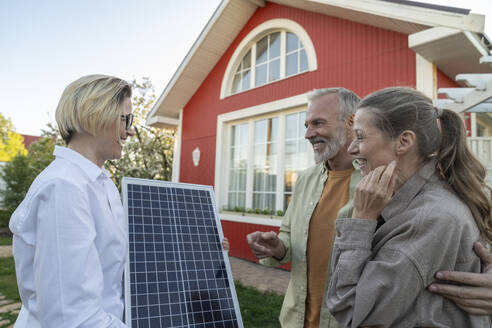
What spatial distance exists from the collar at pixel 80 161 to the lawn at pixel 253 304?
12.1 feet

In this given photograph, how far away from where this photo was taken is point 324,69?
23.8 ft

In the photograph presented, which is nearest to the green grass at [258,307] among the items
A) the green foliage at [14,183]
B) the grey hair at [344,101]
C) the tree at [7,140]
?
the grey hair at [344,101]

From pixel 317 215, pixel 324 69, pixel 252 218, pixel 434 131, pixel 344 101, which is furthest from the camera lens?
pixel 252 218

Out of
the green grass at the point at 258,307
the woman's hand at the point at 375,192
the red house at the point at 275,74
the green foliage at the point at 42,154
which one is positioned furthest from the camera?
the green foliage at the point at 42,154

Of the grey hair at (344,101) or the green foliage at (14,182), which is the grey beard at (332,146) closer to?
the grey hair at (344,101)

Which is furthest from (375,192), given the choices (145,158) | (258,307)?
(145,158)

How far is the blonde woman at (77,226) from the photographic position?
1.10 m

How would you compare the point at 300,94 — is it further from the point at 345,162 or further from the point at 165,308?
the point at 165,308

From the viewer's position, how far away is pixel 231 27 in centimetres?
951

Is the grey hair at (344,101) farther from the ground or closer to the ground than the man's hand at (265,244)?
farther from the ground

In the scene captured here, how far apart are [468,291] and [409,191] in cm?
39

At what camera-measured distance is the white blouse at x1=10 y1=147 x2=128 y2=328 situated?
1093 millimetres

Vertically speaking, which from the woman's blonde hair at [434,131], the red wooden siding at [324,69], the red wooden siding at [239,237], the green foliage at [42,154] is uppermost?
the red wooden siding at [324,69]

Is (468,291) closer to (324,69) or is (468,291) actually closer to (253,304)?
(253,304)
